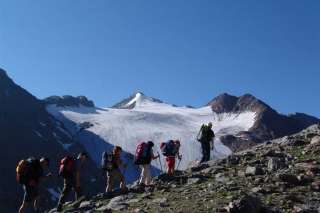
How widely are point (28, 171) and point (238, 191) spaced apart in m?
6.57

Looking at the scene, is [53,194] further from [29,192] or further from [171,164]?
[29,192]

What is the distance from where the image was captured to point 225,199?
16.9 m

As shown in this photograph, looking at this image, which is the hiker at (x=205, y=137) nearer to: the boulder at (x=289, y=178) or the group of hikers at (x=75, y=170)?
the group of hikers at (x=75, y=170)

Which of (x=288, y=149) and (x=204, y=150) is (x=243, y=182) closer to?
(x=288, y=149)

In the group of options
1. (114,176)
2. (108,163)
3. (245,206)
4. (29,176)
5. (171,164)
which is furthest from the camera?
(171,164)

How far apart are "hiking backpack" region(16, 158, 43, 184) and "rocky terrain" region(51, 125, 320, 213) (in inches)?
68.1

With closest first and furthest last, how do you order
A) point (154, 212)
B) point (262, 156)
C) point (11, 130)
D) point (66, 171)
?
point (154, 212) < point (66, 171) < point (262, 156) < point (11, 130)

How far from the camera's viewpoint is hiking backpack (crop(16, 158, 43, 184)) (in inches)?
757

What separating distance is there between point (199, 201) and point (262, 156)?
313 inches

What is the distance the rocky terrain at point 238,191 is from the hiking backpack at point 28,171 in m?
1.73

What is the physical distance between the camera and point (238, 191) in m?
17.7

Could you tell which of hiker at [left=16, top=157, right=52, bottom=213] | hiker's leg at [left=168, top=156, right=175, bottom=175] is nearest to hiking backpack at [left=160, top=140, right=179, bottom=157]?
hiker's leg at [left=168, top=156, right=175, bottom=175]

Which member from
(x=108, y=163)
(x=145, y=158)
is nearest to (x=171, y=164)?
(x=145, y=158)

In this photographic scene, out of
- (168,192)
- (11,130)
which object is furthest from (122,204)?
(11,130)
